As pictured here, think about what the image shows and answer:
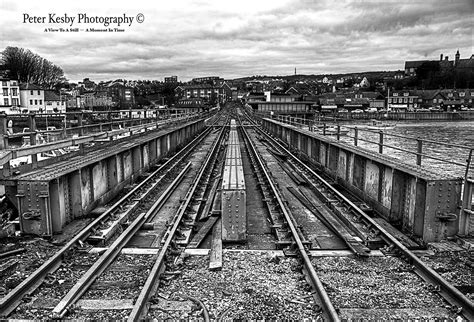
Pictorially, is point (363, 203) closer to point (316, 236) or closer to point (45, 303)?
point (316, 236)

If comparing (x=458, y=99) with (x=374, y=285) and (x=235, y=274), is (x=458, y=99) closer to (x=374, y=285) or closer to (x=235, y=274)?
(x=374, y=285)

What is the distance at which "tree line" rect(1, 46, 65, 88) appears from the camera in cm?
10019

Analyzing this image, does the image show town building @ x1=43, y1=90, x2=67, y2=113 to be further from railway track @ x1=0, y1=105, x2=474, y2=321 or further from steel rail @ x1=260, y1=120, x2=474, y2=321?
steel rail @ x1=260, y1=120, x2=474, y2=321

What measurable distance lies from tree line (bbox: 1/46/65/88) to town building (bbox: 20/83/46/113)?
14.0m

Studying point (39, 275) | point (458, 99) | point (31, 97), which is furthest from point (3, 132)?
point (458, 99)

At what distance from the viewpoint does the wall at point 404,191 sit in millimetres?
7891

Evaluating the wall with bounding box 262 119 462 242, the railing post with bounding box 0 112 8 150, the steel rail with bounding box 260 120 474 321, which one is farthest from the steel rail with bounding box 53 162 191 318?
the wall with bounding box 262 119 462 242

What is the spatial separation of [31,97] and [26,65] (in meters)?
21.4

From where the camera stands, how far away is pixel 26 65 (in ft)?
338

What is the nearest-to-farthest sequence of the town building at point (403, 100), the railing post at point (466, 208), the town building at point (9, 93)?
1. the railing post at point (466, 208)
2. the town building at point (9, 93)
3. the town building at point (403, 100)

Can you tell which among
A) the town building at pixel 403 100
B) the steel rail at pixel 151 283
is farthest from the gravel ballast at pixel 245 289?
the town building at pixel 403 100

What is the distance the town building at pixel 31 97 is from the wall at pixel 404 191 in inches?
3354

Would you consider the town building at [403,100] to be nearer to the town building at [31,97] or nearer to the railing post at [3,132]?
the town building at [31,97]

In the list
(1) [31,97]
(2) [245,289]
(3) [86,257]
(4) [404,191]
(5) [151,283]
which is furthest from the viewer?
(1) [31,97]
